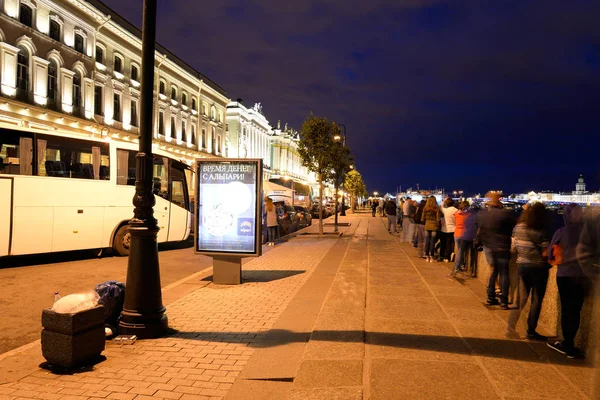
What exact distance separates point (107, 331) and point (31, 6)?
31.7 metres

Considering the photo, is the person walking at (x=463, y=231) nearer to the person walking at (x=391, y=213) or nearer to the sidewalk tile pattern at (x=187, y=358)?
the sidewalk tile pattern at (x=187, y=358)

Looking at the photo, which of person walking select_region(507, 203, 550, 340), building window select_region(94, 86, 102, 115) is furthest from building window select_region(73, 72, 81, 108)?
person walking select_region(507, 203, 550, 340)

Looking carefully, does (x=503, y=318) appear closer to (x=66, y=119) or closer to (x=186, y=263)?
(x=186, y=263)

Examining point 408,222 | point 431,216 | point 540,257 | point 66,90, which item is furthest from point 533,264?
point 66,90

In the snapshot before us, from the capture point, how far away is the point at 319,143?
22859 mm

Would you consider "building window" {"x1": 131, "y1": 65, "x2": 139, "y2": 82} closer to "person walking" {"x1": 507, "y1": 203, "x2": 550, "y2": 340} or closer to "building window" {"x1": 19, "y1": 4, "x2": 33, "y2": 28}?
"building window" {"x1": 19, "y1": 4, "x2": 33, "y2": 28}

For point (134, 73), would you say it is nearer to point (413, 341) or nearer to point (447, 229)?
point (447, 229)

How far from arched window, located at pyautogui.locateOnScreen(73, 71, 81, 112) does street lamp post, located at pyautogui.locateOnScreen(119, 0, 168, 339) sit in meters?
32.6

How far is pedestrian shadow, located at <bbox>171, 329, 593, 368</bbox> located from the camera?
5281 mm

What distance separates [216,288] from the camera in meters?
9.04

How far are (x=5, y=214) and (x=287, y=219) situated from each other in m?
16.7

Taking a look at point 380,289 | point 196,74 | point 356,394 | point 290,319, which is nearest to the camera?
point 356,394

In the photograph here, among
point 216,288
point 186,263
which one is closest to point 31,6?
point 186,263

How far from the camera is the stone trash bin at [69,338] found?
184 inches
